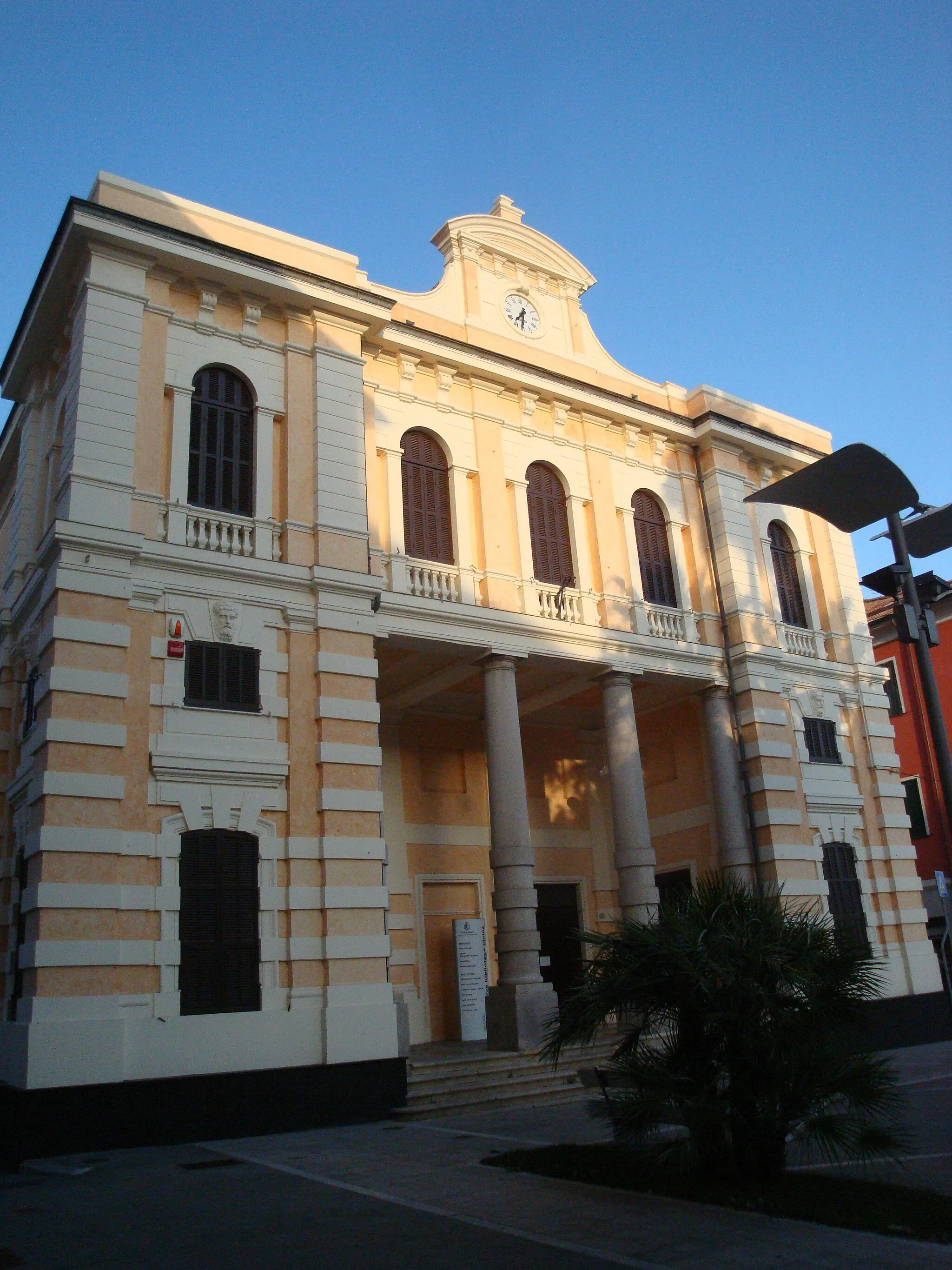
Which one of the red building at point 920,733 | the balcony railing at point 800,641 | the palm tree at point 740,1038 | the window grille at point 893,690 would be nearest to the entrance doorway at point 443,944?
the balcony railing at point 800,641

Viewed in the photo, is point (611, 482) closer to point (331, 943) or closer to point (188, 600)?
point (188, 600)

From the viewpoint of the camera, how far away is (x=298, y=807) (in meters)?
14.2

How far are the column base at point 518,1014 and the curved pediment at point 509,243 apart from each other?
13.4 m

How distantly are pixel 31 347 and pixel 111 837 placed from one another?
862 centimetres

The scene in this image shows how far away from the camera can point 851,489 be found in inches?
406

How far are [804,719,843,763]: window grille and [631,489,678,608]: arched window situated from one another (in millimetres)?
3744

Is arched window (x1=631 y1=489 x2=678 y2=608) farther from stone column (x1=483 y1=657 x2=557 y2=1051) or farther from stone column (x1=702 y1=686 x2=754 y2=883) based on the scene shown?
stone column (x1=483 y1=657 x2=557 y2=1051)

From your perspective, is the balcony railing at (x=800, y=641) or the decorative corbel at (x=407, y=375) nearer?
the decorative corbel at (x=407, y=375)

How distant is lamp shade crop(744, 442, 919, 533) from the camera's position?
9.98 meters

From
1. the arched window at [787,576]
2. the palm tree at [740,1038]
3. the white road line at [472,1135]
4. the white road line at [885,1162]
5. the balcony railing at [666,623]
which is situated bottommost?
the white road line at [885,1162]

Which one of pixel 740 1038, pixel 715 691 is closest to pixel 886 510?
pixel 740 1038

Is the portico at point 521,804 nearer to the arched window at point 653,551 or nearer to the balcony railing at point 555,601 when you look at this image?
the balcony railing at point 555,601

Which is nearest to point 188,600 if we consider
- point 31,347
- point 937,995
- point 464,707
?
point 31,347

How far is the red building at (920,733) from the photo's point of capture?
30.2 meters
